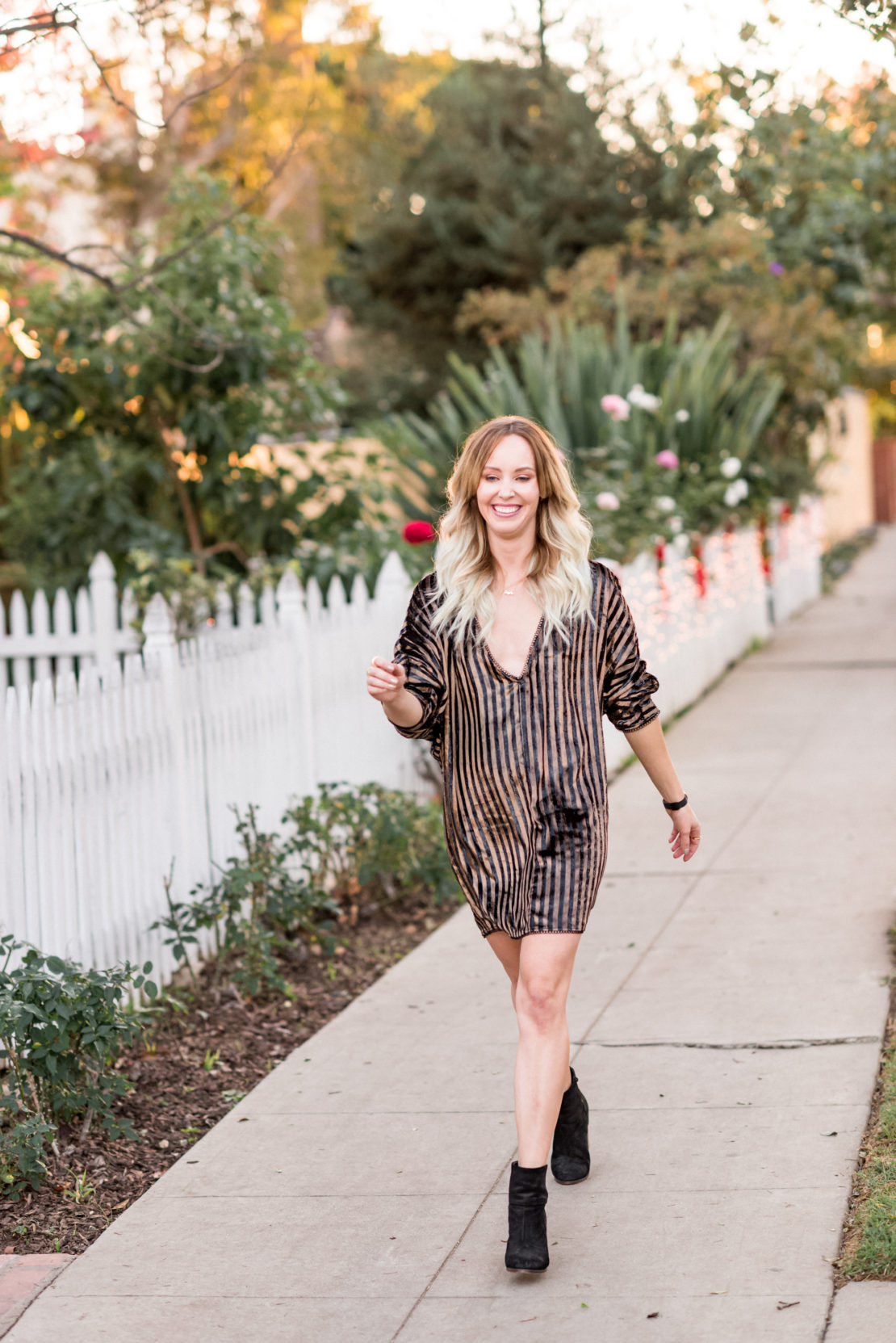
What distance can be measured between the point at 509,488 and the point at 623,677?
509 mm

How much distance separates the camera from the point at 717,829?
7.71m

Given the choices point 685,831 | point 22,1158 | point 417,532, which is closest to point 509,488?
point 685,831

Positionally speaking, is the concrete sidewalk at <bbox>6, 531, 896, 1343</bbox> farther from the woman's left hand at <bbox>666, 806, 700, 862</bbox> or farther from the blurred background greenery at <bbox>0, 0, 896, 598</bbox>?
the blurred background greenery at <bbox>0, 0, 896, 598</bbox>

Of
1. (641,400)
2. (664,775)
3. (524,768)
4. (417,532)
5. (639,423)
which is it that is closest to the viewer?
(524,768)

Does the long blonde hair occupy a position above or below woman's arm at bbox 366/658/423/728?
above

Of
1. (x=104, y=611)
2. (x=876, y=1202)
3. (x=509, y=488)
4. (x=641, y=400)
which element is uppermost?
(x=641, y=400)

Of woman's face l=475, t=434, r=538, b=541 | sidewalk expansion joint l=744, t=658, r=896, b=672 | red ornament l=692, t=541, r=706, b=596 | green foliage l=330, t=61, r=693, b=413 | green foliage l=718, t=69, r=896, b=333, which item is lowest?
sidewalk expansion joint l=744, t=658, r=896, b=672

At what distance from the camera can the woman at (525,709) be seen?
11.3 ft

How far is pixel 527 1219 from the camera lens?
11.1 feet

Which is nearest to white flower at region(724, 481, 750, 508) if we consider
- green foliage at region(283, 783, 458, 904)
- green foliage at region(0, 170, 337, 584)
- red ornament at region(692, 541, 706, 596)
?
red ornament at region(692, 541, 706, 596)

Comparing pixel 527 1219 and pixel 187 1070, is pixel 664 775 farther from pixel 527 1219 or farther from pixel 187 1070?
pixel 187 1070

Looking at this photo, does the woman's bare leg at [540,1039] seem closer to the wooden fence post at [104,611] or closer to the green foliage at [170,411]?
the wooden fence post at [104,611]

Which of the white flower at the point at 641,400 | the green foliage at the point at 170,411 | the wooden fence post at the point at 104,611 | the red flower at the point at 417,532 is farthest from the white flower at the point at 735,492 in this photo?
the red flower at the point at 417,532

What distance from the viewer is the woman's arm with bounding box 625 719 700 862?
3.72 m
